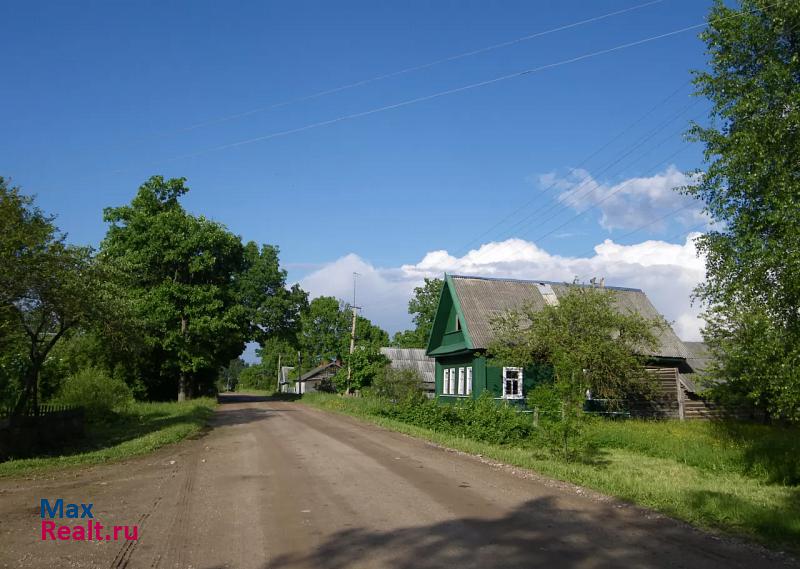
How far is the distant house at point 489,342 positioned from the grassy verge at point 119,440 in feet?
43.7

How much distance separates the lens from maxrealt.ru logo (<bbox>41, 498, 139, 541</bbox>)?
737cm

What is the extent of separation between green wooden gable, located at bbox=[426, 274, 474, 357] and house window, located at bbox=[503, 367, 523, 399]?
7.40ft

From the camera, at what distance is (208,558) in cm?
647

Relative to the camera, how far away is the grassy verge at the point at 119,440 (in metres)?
14.0

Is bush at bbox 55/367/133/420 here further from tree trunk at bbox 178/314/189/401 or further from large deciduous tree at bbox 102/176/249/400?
tree trunk at bbox 178/314/189/401

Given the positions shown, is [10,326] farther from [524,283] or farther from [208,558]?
[524,283]

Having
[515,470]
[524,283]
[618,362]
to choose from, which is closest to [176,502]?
[515,470]

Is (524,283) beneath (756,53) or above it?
beneath

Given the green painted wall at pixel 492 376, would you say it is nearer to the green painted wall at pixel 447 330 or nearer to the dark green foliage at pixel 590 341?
the green painted wall at pixel 447 330

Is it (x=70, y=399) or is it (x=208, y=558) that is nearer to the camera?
(x=208, y=558)

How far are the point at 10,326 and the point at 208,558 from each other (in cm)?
1270

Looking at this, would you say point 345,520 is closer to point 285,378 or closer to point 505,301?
point 505,301

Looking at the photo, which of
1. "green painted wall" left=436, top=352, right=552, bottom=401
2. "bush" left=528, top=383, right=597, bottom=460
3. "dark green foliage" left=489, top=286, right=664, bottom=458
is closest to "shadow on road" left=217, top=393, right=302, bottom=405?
"green painted wall" left=436, top=352, right=552, bottom=401

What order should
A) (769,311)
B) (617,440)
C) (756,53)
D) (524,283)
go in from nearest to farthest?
(769,311)
(756,53)
(617,440)
(524,283)
